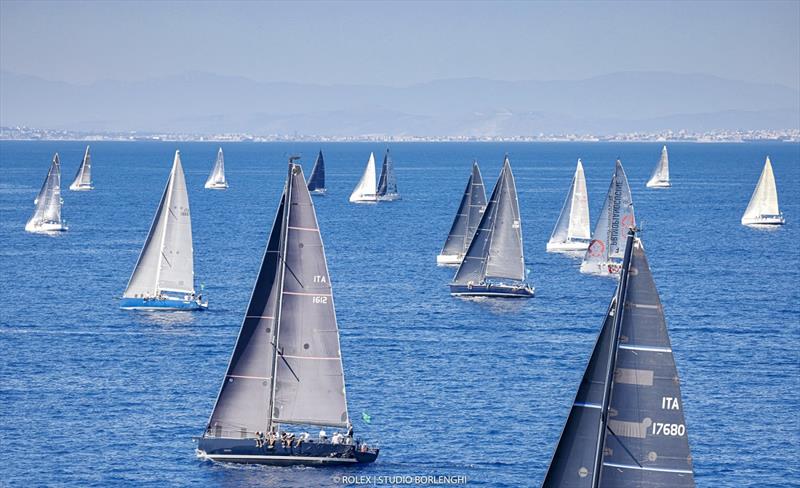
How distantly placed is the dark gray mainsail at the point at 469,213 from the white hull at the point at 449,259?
632 mm

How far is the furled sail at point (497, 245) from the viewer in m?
90.4

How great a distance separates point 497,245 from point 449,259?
16505mm

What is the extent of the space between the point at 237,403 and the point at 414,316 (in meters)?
33.9

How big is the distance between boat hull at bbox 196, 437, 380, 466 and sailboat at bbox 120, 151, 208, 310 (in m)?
34.7

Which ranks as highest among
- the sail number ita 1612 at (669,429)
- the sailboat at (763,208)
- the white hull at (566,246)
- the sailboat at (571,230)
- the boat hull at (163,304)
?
the sailboat at (763,208)

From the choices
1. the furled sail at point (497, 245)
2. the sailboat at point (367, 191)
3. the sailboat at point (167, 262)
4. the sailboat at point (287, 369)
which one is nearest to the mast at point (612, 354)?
the sailboat at point (287, 369)

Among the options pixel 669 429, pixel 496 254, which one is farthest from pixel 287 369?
pixel 496 254

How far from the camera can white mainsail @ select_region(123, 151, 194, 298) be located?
83688 millimetres

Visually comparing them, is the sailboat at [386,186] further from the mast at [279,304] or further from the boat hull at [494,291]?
the mast at [279,304]

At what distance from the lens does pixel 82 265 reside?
108m

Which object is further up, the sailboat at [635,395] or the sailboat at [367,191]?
the sailboat at [367,191]

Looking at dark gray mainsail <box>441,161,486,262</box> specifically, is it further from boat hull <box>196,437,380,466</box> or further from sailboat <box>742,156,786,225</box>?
sailboat <box>742,156,786,225</box>

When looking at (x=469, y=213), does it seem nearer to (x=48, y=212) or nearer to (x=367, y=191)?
(x=48, y=212)

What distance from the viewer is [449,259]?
350 ft
